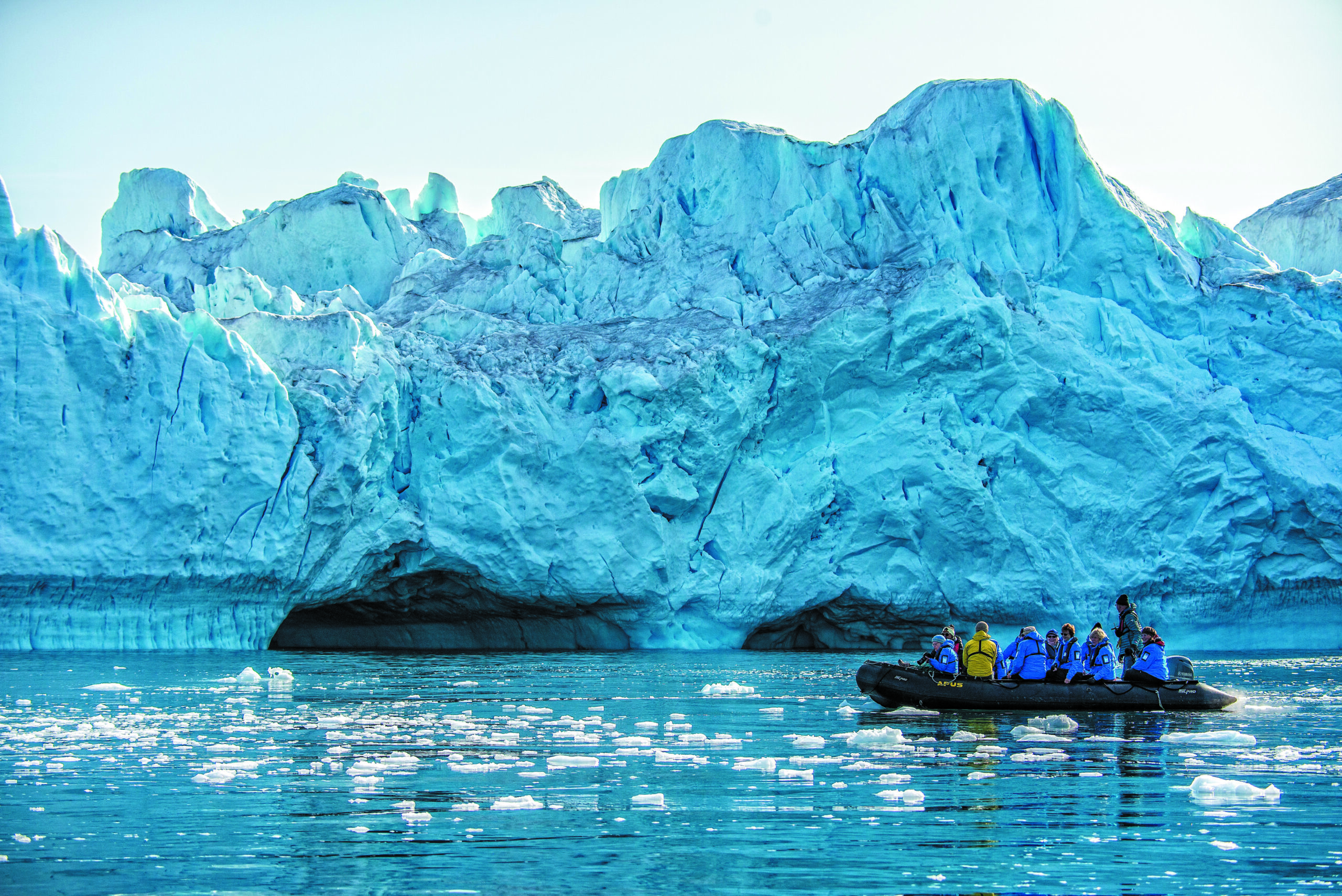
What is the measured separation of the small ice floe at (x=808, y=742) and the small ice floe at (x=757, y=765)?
2.94ft

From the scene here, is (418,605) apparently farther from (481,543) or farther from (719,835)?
(719,835)

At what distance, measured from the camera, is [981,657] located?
13328 mm

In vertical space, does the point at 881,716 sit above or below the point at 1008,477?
below

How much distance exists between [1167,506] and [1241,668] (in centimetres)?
585

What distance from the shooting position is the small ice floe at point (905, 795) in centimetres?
727

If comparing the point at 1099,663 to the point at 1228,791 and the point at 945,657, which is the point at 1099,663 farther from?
the point at 1228,791

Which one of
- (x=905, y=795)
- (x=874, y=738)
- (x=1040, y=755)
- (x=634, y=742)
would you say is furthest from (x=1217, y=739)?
(x=634, y=742)

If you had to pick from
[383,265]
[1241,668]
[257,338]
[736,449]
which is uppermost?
[383,265]

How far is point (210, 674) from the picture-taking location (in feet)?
54.1

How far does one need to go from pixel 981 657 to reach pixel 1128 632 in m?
3.10

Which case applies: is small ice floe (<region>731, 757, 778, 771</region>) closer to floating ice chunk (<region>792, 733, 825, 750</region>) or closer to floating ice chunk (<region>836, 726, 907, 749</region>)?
floating ice chunk (<region>792, 733, 825, 750</region>)

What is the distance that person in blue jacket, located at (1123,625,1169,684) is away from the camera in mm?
13375

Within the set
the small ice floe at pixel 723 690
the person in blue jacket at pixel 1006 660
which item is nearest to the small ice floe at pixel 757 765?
the person in blue jacket at pixel 1006 660

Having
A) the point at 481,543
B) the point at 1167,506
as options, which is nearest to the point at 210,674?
the point at 481,543
